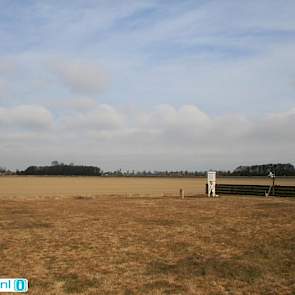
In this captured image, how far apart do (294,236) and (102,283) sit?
7.01 m

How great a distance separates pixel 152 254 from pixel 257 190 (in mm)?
27279

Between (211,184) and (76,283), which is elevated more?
(211,184)

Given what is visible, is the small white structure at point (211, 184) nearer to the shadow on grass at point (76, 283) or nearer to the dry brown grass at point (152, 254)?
the dry brown grass at point (152, 254)

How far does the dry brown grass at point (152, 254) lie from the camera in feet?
28.7

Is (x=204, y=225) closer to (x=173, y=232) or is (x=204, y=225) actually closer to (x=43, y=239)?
(x=173, y=232)

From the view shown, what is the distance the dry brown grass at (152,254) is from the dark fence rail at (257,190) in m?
17.2

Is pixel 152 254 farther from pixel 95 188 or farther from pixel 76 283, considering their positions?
pixel 95 188

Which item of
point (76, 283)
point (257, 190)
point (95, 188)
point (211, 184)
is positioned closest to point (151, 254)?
point (76, 283)

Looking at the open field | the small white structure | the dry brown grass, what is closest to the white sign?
the small white structure

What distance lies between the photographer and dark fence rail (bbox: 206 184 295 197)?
→ 35156 mm

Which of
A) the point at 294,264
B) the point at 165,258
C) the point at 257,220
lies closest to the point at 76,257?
the point at 165,258

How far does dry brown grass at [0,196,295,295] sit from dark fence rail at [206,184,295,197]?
675 inches

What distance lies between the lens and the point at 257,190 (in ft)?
122

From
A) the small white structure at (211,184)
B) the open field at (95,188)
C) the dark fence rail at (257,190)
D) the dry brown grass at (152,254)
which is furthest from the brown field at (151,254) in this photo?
the open field at (95,188)
